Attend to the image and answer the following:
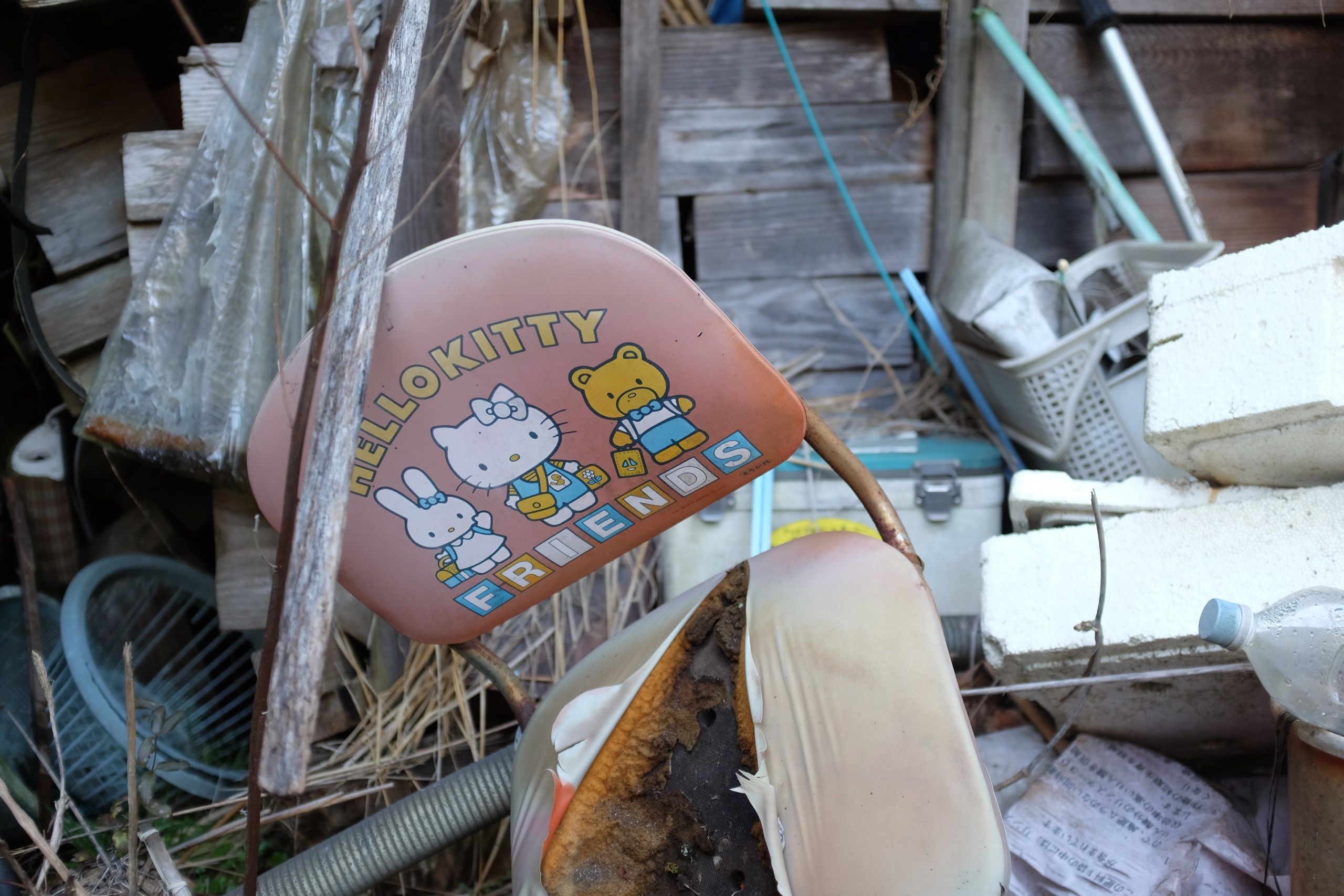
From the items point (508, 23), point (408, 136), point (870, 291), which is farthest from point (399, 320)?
point (870, 291)

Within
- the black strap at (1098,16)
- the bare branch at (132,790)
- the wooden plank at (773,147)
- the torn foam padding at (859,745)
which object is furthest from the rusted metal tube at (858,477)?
the black strap at (1098,16)

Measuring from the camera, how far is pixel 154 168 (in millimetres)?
1726

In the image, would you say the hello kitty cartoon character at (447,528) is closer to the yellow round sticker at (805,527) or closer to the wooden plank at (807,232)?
the yellow round sticker at (805,527)

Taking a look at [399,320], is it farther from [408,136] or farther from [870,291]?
[870,291]

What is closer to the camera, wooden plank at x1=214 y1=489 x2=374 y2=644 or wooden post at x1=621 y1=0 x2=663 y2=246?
wooden plank at x1=214 y1=489 x2=374 y2=644

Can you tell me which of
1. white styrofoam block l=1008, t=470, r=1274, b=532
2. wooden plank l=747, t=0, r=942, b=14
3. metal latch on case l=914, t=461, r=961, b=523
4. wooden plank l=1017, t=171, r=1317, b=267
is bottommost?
metal latch on case l=914, t=461, r=961, b=523

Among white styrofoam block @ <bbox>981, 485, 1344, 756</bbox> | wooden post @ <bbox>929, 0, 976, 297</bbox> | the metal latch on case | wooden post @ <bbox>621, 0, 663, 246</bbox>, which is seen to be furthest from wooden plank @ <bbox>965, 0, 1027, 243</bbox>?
white styrofoam block @ <bbox>981, 485, 1344, 756</bbox>

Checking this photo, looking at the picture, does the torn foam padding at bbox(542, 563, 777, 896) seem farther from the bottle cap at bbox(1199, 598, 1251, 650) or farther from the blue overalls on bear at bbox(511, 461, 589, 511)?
the bottle cap at bbox(1199, 598, 1251, 650)

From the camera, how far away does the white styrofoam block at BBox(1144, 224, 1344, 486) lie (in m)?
1.13

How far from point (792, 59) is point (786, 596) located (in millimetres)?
1614

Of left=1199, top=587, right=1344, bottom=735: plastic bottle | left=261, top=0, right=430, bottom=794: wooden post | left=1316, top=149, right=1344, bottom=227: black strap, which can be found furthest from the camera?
left=1316, top=149, right=1344, bottom=227: black strap

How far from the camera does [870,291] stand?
2172 mm

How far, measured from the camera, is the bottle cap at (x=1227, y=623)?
1.00 meters

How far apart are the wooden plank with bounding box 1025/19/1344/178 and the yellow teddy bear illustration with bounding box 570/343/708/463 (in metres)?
1.61
